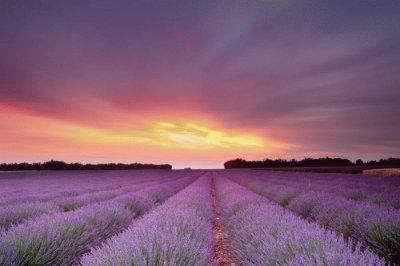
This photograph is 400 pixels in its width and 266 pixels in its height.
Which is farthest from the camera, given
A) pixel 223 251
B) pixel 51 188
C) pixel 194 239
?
pixel 51 188

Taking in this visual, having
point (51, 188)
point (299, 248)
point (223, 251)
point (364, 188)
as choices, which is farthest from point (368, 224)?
point (51, 188)

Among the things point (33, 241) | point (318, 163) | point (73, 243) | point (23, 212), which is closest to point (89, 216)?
point (73, 243)

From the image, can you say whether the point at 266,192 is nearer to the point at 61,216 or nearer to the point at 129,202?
the point at 129,202

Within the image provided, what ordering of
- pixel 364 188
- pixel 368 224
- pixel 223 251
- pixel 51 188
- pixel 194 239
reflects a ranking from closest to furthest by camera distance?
1. pixel 194 239
2. pixel 368 224
3. pixel 223 251
4. pixel 364 188
5. pixel 51 188

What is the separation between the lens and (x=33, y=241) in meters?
3.35

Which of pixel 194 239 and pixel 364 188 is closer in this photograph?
pixel 194 239

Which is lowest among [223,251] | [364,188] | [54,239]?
[223,251]

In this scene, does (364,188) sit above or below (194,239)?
above

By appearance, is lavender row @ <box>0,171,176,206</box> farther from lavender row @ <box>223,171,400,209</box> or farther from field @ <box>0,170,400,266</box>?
lavender row @ <box>223,171,400,209</box>

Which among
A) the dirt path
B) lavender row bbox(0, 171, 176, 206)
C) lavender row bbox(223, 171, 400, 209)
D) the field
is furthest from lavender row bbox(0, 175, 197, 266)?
lavender row bbox(223, 171, 400, 209)

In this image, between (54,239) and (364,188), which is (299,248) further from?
(364,188)

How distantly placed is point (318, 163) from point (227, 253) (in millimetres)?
82353

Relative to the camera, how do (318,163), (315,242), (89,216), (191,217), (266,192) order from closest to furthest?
(315,242), (191,217), (89,216), (266,192), (318,163)

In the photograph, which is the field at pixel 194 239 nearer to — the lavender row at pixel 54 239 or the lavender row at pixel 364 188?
the lavender row at pixel 54 239
